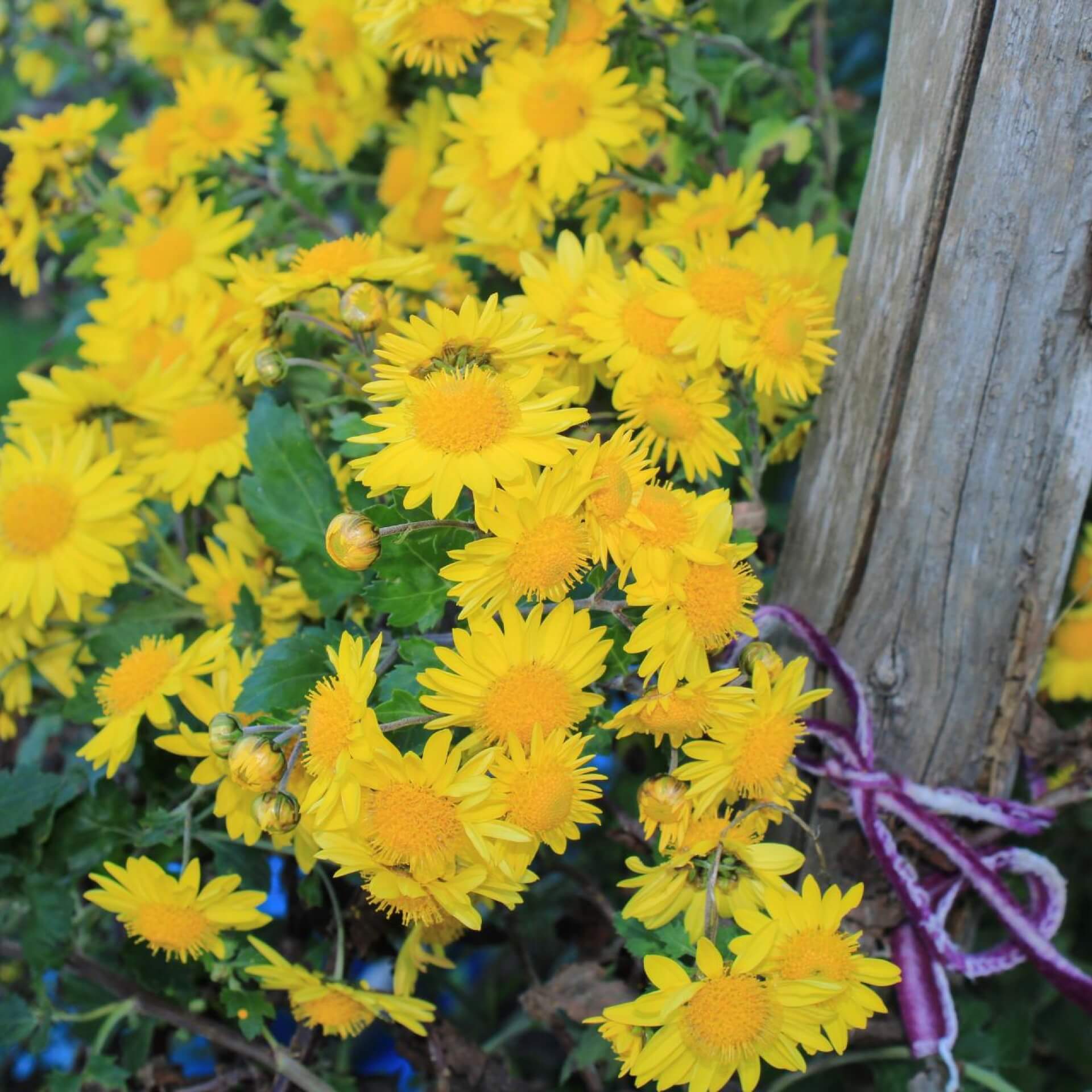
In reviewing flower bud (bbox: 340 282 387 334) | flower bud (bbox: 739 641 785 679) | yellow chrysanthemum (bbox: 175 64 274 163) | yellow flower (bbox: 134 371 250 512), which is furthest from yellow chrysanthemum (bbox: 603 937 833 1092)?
yellow chrysanthemum (bbox: 175 64 274 163)

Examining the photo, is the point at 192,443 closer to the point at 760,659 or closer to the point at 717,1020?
the point at 760,659

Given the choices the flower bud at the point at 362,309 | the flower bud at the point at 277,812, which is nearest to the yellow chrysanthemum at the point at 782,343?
the flower bud at the point at 362,309

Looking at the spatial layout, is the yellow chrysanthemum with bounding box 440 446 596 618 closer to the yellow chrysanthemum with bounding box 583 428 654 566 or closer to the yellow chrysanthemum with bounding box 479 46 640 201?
the yellow chrysanthemum with bounding box 583 428 654 566

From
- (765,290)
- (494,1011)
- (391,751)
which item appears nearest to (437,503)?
(391,751)

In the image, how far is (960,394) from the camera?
1117 millimetres

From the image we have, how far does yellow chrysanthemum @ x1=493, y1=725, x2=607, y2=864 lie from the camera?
2.82 ft

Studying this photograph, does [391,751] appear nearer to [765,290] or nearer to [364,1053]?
[765,290]

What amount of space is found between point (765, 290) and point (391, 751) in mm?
587

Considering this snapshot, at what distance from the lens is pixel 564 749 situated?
2.86ft

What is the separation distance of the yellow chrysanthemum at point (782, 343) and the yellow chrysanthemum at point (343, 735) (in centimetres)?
46

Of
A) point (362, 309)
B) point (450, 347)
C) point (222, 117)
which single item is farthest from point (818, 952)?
point (222, 117)

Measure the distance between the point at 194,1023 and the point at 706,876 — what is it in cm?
69

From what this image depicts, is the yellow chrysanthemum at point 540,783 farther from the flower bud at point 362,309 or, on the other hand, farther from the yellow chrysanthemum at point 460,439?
the flower bud at point 362,309

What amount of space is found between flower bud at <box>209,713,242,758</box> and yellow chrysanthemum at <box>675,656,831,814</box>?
0.37 metres
